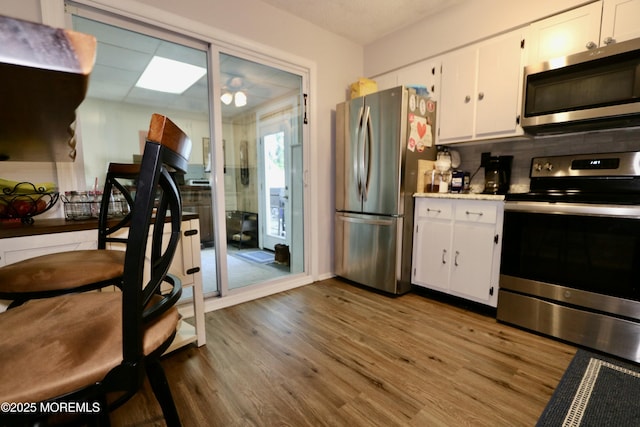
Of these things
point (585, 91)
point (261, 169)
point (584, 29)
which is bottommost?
point (261, 169)

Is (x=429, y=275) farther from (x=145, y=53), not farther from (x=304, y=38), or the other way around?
(x=145, y=53)

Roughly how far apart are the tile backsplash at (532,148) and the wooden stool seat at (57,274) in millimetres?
2797

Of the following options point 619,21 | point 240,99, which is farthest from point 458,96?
point 240,99

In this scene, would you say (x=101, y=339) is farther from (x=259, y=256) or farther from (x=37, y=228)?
(x=259, y=256)

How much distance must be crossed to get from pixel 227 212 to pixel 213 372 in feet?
4.25

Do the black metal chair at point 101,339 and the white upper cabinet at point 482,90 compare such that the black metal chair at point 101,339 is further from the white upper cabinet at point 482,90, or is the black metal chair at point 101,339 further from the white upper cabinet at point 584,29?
the white upper cabinet at point 584,29

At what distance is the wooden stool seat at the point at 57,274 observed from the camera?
2.97 feet

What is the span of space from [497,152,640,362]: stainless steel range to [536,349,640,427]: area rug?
0.64ft

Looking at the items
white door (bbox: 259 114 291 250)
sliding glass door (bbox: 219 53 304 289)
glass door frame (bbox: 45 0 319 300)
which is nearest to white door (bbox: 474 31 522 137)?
glass door frame (bbox: 45 0 319 300)

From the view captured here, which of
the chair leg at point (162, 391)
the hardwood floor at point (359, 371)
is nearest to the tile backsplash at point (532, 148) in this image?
the hardwood floor at point (359, 371)

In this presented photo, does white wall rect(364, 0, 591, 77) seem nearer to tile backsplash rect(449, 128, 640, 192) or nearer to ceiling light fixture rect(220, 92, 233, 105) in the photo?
tile backsplash rect(449, 128, 640, 192)

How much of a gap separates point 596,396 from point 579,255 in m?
0.82

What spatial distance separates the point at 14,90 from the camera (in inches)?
16.2

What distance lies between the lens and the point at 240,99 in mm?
2580
